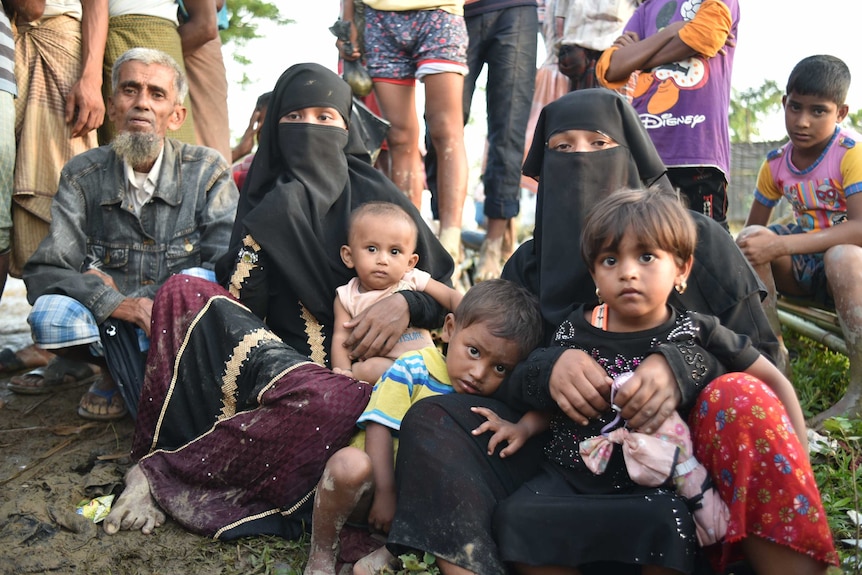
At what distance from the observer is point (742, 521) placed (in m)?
2.04

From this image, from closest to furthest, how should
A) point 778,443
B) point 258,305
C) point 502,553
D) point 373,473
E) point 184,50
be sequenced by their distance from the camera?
point 778,443 → point 502,553 → point 373,473 → point 258,305 → point 184,50

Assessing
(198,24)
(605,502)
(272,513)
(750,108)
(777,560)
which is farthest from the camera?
(750,108)

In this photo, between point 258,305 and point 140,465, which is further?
point 258,305

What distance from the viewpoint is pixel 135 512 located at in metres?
2.82

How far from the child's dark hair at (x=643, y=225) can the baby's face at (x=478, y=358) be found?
0.41 metres

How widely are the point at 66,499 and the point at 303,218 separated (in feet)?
4.74

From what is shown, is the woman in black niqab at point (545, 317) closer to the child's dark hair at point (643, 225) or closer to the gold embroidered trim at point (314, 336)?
the child's dark hair at point (643, 225)

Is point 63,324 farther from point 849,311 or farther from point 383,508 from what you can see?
point 849,311

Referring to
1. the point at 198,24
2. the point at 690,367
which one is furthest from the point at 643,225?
the point at 198,24

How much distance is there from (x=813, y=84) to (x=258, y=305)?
300cm

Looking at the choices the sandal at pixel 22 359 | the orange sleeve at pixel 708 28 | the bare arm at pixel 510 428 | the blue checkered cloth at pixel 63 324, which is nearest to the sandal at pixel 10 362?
the sandal at pixel 22 359

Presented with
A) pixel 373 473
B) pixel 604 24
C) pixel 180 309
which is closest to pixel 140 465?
pixel 180 309

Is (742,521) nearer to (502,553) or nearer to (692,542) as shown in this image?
(692,542)

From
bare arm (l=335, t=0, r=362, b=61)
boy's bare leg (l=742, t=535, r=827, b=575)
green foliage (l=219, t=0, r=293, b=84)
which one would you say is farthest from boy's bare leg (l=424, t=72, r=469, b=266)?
green foliage (l=219, t=0, r=293, b=84)
